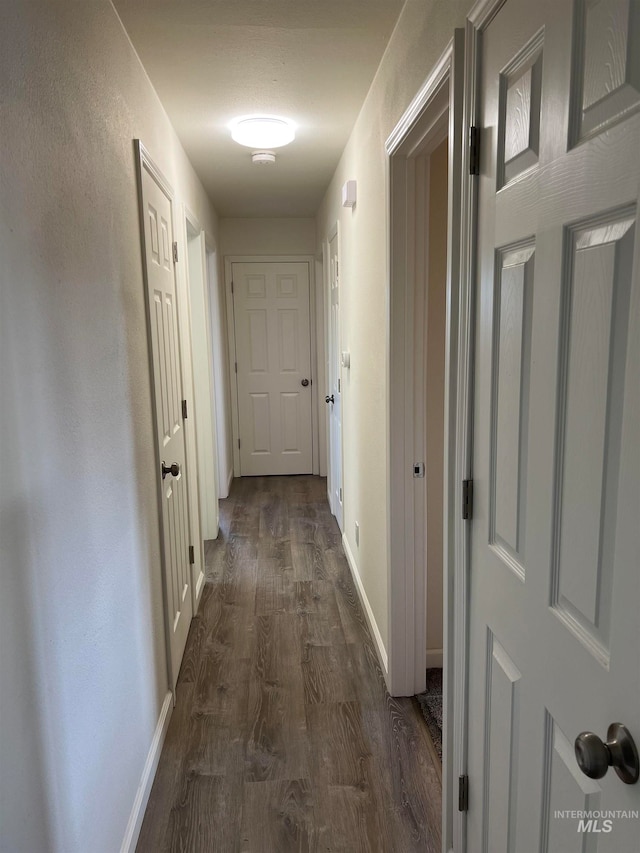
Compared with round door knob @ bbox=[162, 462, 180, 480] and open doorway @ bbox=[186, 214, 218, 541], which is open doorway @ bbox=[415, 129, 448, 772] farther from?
open doorway @ bbox=[186, 214, 218, 541]

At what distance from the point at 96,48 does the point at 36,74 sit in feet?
1.79

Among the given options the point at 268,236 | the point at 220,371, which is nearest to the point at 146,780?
the point at 220,371

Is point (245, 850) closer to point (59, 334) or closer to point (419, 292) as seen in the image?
point (59, 334)

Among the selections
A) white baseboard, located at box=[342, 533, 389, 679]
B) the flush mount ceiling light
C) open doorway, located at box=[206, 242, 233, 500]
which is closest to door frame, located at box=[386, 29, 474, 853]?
white baseboard, located at box=[342, 533, 389, 679]

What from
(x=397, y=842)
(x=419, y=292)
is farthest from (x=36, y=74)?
(x=397, y=842)

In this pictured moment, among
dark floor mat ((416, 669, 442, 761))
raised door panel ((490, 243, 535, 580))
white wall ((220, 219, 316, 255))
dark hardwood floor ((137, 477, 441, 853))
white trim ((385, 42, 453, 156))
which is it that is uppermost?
white wall ((220, 219, 316, 255))

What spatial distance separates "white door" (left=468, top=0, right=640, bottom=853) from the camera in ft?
2.40

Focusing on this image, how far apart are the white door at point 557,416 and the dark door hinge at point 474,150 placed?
21 mm

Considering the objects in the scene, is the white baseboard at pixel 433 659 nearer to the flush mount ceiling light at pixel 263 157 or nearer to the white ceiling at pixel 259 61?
the white ceiling at pixel 259 61

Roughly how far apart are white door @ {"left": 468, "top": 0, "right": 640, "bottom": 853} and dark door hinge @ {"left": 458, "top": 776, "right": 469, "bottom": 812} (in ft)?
0.39

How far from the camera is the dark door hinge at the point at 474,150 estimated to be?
1.19 metres

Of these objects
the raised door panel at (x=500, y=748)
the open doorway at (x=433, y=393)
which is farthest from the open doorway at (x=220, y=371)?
the raised door panel at (x=500, y=748)

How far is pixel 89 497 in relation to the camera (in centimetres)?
138

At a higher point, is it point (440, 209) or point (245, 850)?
point (440, 209)
